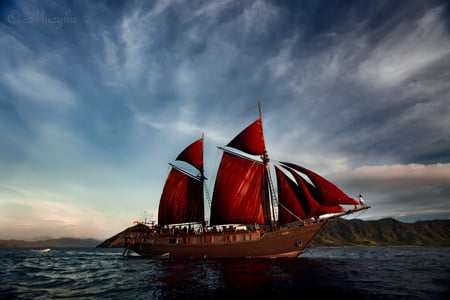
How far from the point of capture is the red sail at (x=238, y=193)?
1781 inches

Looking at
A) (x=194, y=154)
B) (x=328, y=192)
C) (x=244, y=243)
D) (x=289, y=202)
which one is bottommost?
(x=244, y=243)

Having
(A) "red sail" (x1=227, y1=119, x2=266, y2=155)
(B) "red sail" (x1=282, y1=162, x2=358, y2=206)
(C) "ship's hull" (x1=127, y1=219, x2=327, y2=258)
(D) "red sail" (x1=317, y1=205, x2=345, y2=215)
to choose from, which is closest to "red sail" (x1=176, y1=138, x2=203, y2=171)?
(A) "red sail" (x1=227, y1=119, x2=266, y2=155)

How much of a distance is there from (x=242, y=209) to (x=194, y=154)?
801 inches

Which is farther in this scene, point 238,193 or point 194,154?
point 194,154

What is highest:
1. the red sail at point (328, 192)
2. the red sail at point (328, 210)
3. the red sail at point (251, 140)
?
the red sail at point (251, 140)

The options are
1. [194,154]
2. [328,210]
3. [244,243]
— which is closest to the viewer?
[328,210]

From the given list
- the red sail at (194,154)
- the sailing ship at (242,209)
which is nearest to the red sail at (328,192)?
the sailing ship at (242,209)

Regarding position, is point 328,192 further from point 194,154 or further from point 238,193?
point 194,154

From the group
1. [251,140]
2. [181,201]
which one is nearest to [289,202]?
[251,140]

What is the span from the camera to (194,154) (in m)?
59.4

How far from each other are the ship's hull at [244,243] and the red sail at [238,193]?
400cm

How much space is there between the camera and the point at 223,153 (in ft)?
168

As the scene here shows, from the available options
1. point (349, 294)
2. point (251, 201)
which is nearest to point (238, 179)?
point (251, 201)

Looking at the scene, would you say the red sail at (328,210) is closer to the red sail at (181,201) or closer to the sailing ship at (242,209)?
the sailing ship at (242,209)
